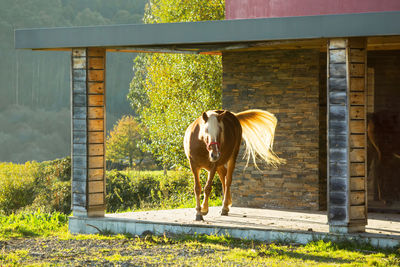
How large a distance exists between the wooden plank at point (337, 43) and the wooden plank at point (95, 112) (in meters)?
3.71

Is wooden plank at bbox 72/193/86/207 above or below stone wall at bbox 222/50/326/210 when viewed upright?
below

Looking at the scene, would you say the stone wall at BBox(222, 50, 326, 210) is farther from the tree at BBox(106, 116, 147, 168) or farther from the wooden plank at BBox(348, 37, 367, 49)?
the tree at BBox(106, 116, 147, 168)

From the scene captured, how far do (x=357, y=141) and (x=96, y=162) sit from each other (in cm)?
398

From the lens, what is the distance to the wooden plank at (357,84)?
7988 mm

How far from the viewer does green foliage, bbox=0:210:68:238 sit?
9828 mm

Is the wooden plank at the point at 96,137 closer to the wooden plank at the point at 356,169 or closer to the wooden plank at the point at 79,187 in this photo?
the wooden plank at the point at 79,187

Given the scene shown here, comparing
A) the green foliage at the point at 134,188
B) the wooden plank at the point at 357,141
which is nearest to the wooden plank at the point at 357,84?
the wooden plank at the point at 357,141

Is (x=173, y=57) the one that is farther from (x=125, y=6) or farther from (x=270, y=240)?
(x=125, y=6)

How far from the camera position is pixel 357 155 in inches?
316

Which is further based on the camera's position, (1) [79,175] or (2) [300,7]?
(2) [300,7]

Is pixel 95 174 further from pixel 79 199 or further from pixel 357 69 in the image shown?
pixel 357 69

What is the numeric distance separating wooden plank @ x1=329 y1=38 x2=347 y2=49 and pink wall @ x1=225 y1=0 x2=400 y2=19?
2288 millimetres

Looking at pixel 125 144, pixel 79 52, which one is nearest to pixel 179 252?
pixel 79 52

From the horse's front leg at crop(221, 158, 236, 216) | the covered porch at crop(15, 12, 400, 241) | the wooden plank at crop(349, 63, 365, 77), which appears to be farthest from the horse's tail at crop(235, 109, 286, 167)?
the wooden plank at crop(349, 63, 365, 77)
